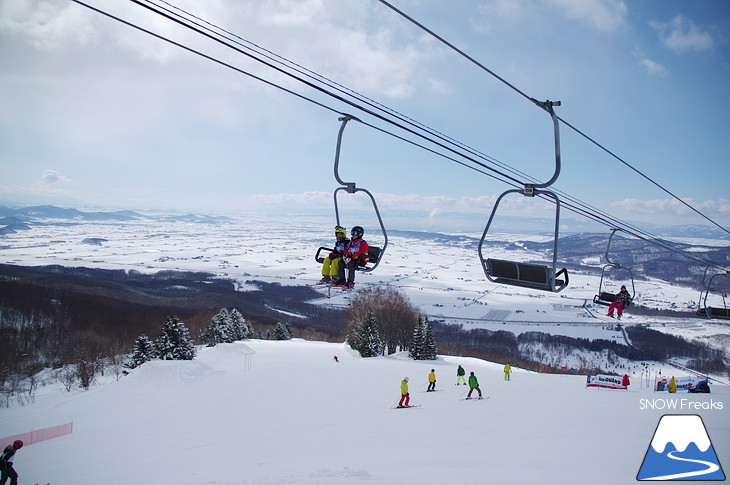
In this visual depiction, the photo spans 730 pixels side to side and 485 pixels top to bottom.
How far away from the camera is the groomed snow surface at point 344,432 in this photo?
7.96m

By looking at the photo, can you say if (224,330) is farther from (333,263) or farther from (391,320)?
(333,263)

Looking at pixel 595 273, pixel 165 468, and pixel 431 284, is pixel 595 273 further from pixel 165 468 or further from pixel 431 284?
pixel 165 468

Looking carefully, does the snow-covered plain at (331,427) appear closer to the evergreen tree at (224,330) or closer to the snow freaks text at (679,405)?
the snow freaks text at (679,405)

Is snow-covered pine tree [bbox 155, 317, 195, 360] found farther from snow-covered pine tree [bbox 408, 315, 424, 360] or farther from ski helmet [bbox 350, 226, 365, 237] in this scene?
ski helmet [bbox 350, 226, 365, 237]

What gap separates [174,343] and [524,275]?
96.4 ft

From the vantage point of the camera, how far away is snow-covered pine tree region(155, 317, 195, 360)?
29094 mm

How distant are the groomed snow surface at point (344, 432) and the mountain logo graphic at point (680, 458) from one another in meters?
0.23

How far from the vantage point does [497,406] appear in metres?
13.0

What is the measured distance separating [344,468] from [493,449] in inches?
A: 137

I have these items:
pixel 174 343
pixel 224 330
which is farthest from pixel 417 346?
pixel 224 330

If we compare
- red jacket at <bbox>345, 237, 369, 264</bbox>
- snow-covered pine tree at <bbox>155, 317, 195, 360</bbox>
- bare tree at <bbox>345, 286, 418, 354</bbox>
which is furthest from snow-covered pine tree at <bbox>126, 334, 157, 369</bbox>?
red jacket at <bbox>345, 237, 369, 264</bbox>

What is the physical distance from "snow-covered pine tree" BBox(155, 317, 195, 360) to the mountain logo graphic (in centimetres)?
2921

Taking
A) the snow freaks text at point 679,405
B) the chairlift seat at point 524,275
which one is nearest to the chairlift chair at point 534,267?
the chairlift seat at point 524,275

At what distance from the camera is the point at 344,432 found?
1091cm
